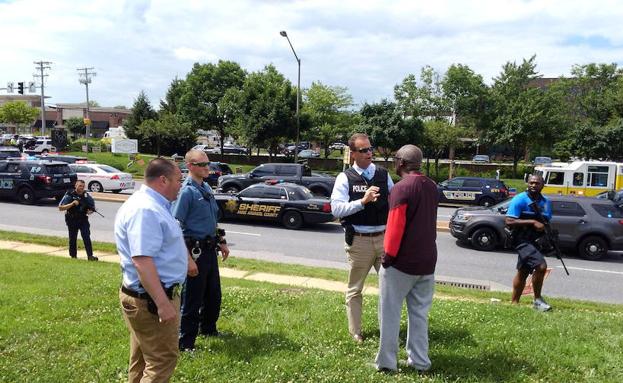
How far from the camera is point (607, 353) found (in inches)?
177

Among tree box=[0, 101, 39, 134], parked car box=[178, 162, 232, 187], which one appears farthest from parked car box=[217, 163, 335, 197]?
tree box=[0, 101, 39, 134]

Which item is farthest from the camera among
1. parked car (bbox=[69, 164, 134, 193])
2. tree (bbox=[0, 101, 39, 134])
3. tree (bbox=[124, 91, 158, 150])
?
tree (bbox=[0, 101, 39, 134])

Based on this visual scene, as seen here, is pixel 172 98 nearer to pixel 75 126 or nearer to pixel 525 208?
pixel 75 126

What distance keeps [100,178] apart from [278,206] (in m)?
11.3

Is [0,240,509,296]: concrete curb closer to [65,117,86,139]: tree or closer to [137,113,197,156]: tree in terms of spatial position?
[137,113,197,156]: tree

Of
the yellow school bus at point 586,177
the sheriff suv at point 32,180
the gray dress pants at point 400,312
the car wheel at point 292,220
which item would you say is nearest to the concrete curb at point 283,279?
the gray dress pants at point 400,312

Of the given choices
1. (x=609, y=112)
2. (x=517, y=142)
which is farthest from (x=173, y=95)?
(x=609, y=112)

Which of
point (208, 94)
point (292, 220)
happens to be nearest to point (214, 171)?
point (292, 220)

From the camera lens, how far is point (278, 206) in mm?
15570

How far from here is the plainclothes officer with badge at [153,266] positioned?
3018 mm

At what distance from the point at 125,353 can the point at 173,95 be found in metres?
53.7

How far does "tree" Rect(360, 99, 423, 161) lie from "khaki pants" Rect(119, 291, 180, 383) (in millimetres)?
31498

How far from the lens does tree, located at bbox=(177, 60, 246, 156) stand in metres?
45.8

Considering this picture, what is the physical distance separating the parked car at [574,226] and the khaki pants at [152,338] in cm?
1064
